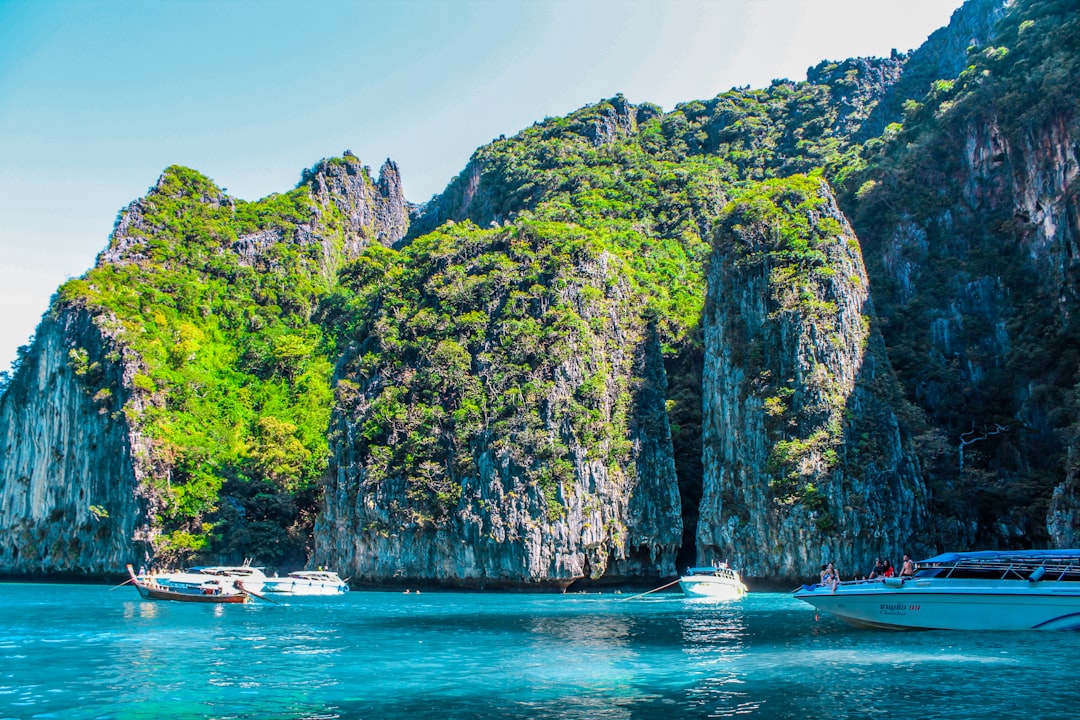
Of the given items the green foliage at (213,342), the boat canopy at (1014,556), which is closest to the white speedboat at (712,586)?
the boat canopy at (1014,556)

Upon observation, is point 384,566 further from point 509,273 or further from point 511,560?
point 509,273

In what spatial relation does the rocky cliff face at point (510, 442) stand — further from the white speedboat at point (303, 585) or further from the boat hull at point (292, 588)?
the boat hull at point (292, 588)

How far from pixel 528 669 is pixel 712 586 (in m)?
29.0

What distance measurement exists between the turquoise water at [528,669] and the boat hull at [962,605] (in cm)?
63

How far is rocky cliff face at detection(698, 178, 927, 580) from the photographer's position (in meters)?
52.4

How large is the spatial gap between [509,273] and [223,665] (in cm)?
5039

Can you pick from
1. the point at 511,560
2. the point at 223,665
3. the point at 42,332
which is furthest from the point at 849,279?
the point at 42,332

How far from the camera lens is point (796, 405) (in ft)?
184

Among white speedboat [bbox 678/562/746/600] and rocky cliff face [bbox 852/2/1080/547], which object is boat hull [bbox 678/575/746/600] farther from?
rocky cliff face [bbox 852/2/1080/547]

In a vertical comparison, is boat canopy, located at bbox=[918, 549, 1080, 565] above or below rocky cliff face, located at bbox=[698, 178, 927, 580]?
below

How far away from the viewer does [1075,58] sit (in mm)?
58000

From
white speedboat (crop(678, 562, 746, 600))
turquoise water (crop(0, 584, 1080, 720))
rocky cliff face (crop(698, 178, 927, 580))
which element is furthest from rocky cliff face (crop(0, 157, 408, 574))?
rocky cliff face (crop(698, 178, 927, 580))

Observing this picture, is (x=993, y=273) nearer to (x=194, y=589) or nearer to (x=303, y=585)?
(x=303, y=585)

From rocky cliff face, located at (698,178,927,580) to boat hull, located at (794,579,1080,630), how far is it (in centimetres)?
2609
